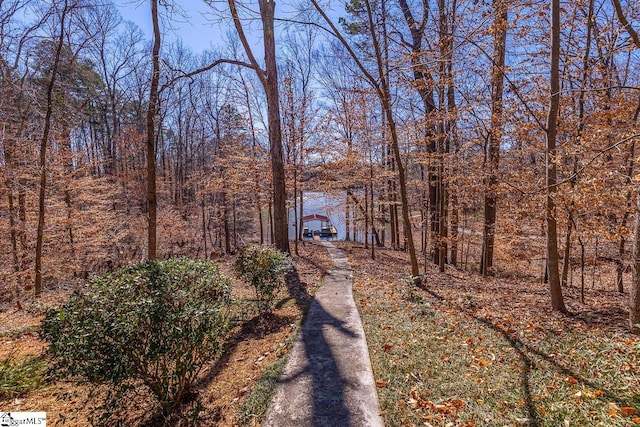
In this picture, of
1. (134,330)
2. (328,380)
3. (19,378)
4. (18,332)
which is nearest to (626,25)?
(328,380)

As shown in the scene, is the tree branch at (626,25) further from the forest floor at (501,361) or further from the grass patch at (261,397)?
the grass patch at (261,397)

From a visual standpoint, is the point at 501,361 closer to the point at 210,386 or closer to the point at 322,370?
the point at 322,370

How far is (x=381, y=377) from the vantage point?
297 centimetres

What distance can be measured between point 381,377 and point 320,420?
864 millimetres

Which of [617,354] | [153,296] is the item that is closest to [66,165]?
[153,296]

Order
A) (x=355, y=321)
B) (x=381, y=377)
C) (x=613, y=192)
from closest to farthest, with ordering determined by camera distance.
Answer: (x=381, y=377) → (x=613, y=192) → (x=355, y=321)

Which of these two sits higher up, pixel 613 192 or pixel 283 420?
pixel 613 192

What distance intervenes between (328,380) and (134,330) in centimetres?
184

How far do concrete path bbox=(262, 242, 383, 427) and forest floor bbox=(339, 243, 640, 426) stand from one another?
0.50ft

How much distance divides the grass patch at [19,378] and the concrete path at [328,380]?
8.29 ft

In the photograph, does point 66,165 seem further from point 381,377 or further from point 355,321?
point 381,377

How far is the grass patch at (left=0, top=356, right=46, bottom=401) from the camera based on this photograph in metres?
2.95

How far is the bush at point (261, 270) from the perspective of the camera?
4.75m

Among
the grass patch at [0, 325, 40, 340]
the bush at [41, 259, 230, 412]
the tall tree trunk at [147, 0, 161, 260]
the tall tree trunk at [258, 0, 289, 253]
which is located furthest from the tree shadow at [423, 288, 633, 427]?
the grass patch at [0, 325, 40, 340]
